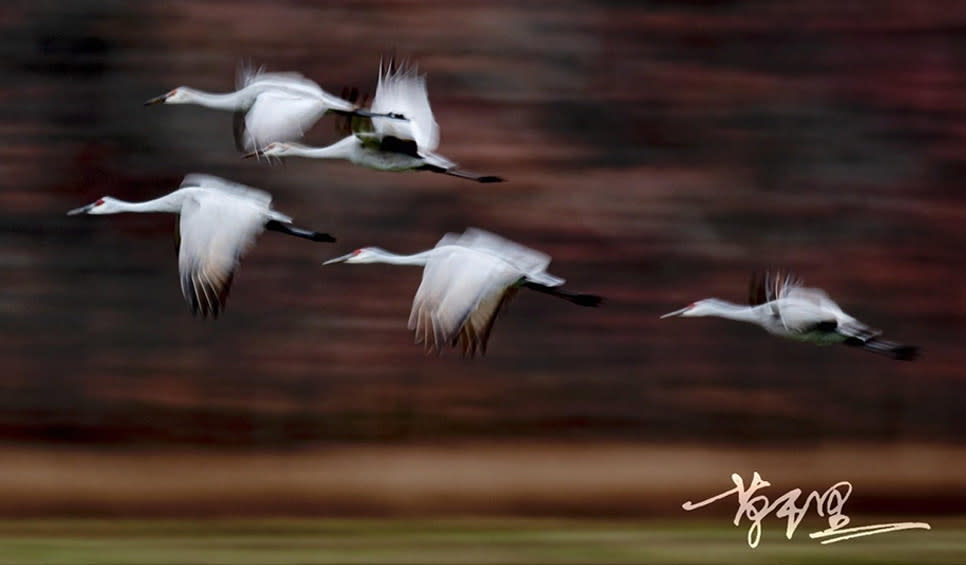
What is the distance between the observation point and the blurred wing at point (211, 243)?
5.27m

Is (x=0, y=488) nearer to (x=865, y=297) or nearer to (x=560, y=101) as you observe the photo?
(x=560, y=101)

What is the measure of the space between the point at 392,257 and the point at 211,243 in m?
0.67

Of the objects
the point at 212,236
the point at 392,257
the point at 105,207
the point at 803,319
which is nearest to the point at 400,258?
the point at 392,257

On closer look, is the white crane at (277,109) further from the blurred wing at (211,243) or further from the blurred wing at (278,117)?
the blurred wing at (211,243)

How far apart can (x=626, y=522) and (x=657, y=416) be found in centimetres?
71

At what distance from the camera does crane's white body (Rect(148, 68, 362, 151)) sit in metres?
5.34

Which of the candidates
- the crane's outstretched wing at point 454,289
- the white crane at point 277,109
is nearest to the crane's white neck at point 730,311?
the crane's outstretched wing at point 454,289

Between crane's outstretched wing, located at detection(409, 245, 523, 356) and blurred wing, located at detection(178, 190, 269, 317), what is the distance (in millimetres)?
542

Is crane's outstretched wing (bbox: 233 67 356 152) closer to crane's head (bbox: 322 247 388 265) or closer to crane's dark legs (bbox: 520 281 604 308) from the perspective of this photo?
crane's head (bbox: 322 247 388 265)

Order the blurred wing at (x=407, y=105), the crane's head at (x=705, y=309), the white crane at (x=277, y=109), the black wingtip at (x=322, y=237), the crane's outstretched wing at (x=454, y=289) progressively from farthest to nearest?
the crane's head at (x=705, y=309), the blurred wing at (x=407, y=105), the black wingtip at (x=322, y=237), the white crane at (x=277, y=109), the crane's outstretched wing at (x=454, y=289)

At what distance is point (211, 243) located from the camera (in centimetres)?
531
